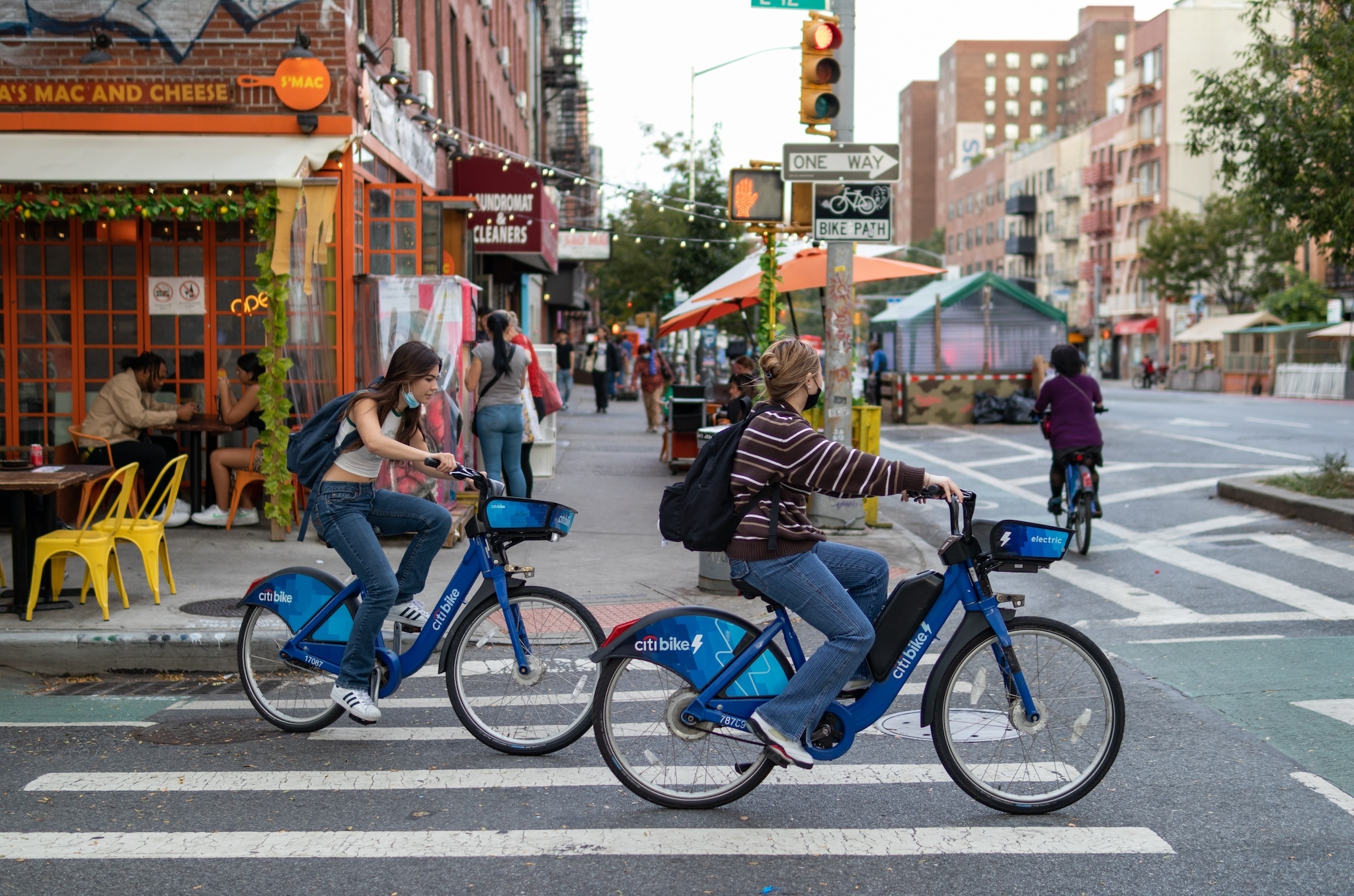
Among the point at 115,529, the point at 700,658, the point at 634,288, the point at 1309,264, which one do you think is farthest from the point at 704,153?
the point at 700,658

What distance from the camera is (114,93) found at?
1097cm

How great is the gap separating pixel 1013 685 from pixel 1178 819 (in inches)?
28.9

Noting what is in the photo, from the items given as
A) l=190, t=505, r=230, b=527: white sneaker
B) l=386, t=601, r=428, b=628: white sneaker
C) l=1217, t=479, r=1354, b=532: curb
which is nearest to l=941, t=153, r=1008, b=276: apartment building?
l=1217, t=479, r=1354, b=532: curb

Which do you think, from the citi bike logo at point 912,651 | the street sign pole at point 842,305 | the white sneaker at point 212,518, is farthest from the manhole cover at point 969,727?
the white sneaker at point 212,518

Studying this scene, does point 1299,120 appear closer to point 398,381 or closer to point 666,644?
point 398,381

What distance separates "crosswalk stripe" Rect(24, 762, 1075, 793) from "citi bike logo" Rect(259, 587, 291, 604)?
0.88 meters

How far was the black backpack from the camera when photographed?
4582 mm

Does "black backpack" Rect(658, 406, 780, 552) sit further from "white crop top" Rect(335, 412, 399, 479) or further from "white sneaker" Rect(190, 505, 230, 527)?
"white sneaker" Rect(190, 505, 230, 527)

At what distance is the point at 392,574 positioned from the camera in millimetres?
5625

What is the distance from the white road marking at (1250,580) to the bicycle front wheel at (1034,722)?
4478 mm

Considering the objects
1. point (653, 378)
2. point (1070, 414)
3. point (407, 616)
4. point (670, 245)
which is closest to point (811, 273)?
point (1070, 414)

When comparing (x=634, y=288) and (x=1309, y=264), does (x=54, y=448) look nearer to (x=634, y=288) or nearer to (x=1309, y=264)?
(x=634, y=288)

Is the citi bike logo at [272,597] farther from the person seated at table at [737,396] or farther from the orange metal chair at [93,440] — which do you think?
the person seated at table at [737,396]

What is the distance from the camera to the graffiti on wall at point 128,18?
1092 centimetres
